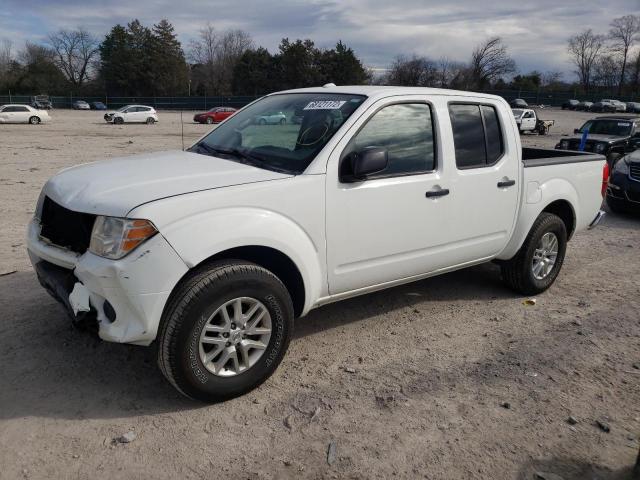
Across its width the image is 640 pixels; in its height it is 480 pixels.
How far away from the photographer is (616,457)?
2.90 meters

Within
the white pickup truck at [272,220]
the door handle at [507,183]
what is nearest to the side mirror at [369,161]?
the white pickup truck at [272,220]

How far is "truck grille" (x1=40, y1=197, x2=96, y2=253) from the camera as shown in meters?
3.27

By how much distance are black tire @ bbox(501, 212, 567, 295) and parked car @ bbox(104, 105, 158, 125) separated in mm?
39443

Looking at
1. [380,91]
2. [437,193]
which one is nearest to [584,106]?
[437,193]

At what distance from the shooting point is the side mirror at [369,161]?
346 cm

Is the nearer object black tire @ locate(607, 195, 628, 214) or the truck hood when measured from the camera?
black tire @ locate(607, 195, 628, 214)

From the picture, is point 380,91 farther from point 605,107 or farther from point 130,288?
point 605,107

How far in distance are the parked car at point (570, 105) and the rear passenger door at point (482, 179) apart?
250 feet

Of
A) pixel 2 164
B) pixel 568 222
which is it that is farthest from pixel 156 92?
pixel 568 222

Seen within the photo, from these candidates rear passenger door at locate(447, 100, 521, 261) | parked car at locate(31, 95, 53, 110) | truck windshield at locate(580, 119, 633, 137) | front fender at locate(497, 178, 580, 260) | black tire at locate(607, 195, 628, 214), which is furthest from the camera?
parked car at locate(31, 95, 53, 110)

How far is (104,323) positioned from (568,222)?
461cm

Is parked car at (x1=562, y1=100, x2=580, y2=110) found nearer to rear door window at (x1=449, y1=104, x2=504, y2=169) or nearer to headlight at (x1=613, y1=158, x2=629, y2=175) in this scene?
headlight at (x1=613, y1=158, x2=629, y2=175)

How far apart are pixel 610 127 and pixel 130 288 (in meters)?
15.9

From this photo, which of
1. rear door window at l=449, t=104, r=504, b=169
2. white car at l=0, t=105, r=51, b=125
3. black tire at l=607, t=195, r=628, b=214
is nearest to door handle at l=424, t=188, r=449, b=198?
rear door window at l=449, t=104, r=504, b=169
